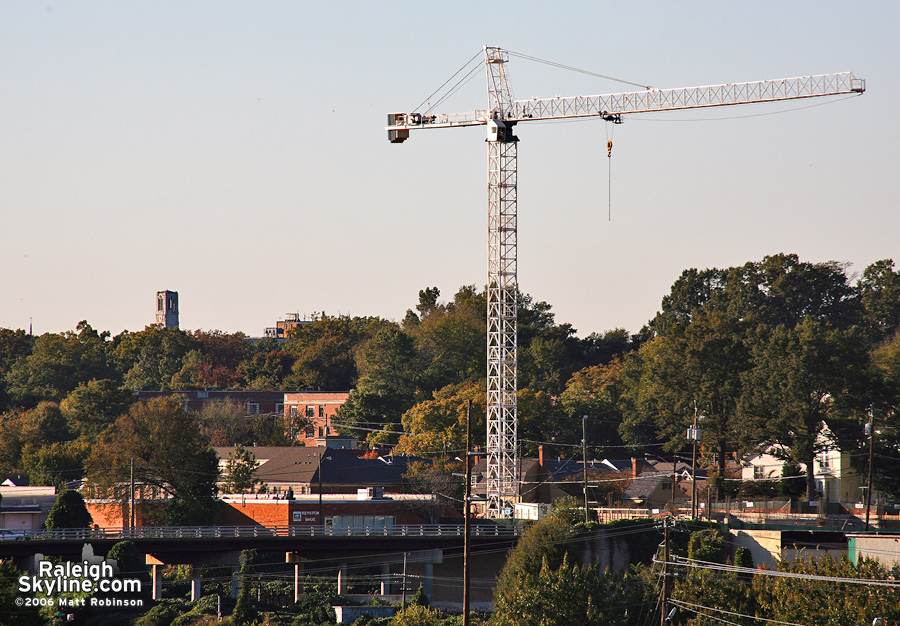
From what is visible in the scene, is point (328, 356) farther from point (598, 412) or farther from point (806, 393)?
point (806, 393)

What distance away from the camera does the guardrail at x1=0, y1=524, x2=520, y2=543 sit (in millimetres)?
69812

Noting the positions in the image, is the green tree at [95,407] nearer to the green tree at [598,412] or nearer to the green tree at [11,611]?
the green tree at [598,412]

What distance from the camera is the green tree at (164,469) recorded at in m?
80.2

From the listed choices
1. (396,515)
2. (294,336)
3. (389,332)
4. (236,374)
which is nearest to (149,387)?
(236,374)

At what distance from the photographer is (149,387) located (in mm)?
158625

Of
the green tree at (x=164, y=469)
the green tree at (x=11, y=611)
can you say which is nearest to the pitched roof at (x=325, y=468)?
the green tree at (x=164, y=469)

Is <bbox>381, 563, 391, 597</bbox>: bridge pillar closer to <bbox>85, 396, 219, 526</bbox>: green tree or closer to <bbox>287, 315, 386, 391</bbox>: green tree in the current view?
<bbox>85, 396, 219, 526</bbox>: green tree

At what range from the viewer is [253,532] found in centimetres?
7469

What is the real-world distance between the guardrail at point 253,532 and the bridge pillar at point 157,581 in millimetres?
1925

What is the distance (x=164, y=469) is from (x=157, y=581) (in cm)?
1273

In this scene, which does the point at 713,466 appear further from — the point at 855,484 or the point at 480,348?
the point at 480,348

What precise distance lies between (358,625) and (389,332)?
74626 mm

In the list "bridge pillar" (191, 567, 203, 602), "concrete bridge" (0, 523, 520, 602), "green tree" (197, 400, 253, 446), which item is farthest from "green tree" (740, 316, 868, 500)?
"green tree" (197, 400, 253, 446)

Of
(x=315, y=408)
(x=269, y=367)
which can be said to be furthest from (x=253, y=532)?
(x=269, y=367)
